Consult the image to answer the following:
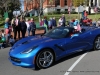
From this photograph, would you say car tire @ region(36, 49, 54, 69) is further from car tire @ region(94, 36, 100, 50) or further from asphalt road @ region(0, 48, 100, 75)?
car tire @ region(94, 36, 100, 50)

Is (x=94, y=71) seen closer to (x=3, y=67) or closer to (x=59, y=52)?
(x=59, y=52)

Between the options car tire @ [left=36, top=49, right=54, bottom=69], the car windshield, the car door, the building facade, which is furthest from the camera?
the building facade

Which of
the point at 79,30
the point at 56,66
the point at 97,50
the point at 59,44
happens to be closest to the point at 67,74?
the point at 56,66

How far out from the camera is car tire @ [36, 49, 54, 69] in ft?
19.1

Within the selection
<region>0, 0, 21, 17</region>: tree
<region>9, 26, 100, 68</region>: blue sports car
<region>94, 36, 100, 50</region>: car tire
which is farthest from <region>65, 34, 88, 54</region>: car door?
<region>0, 0, 21, 17</region>: tree

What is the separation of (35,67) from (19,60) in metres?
0.56

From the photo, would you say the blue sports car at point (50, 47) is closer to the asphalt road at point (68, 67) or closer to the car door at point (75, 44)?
the car door at point (75, 44)

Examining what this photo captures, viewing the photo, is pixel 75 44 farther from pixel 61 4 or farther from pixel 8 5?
pixel 61 4

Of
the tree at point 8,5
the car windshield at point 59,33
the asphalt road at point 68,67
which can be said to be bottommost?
the asphalt road at point 68,67

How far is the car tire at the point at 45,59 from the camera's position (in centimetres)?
582

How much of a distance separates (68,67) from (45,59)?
807 millimetres

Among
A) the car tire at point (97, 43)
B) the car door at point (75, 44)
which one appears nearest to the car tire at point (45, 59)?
the car door at point (75, 44)

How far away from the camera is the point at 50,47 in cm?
605

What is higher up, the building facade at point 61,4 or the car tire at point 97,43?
the building facade at point 61,4
